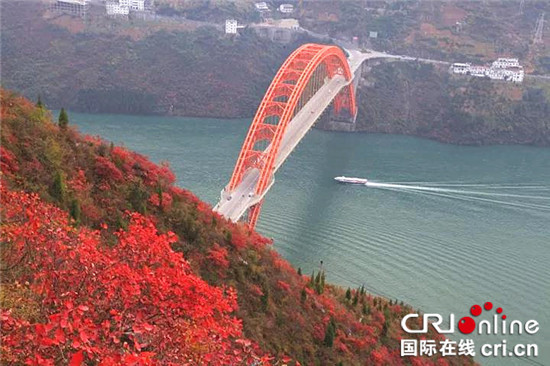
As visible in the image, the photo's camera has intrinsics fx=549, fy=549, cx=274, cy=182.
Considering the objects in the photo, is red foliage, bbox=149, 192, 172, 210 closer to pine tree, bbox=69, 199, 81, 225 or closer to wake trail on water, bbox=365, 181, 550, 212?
pine tree, bbox=69, 199, 81, 225

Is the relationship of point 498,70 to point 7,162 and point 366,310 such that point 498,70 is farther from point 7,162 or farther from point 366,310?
point 7,162

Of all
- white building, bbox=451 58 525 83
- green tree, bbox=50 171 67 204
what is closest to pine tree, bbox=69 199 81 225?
green tree, bbox=50 171 67 204

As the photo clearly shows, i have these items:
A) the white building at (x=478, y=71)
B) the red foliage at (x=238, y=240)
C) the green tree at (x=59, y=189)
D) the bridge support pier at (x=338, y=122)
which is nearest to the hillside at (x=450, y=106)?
the bridge support pier at (x=338, y=122)

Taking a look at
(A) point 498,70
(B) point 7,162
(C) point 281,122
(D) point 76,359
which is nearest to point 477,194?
(C) point 281,122

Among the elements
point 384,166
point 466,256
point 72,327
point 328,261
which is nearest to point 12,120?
point 72,327

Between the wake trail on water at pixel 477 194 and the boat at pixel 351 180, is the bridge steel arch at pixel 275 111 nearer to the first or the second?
the boat at pixel 351 180

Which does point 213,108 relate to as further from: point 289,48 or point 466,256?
point 466,256
